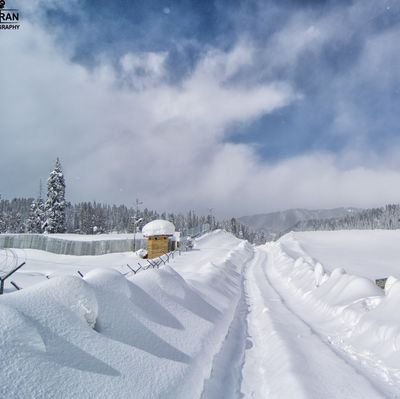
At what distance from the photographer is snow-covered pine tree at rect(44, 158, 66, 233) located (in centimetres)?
4916

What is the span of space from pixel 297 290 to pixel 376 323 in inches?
331

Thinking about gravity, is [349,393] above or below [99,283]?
below

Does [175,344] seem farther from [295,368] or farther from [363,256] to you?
[363,256]

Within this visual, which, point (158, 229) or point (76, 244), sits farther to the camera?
point (76, 244)

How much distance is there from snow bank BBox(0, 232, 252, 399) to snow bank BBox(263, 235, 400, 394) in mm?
3056

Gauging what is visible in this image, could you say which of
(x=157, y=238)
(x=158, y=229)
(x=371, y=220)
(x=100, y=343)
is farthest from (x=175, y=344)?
(x=371, y=220)

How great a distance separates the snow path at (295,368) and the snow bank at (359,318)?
0.48m

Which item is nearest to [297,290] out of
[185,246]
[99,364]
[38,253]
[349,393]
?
[349,393]

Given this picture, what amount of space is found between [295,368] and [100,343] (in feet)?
11.5

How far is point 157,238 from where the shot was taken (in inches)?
1522

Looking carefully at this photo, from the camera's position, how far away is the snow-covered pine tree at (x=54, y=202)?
49.2 metres

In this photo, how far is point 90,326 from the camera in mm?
Answer: 4617

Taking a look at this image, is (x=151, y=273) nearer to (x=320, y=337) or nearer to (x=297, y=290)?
(x=320, y=337)

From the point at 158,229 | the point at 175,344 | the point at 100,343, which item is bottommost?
the point at 175,344
